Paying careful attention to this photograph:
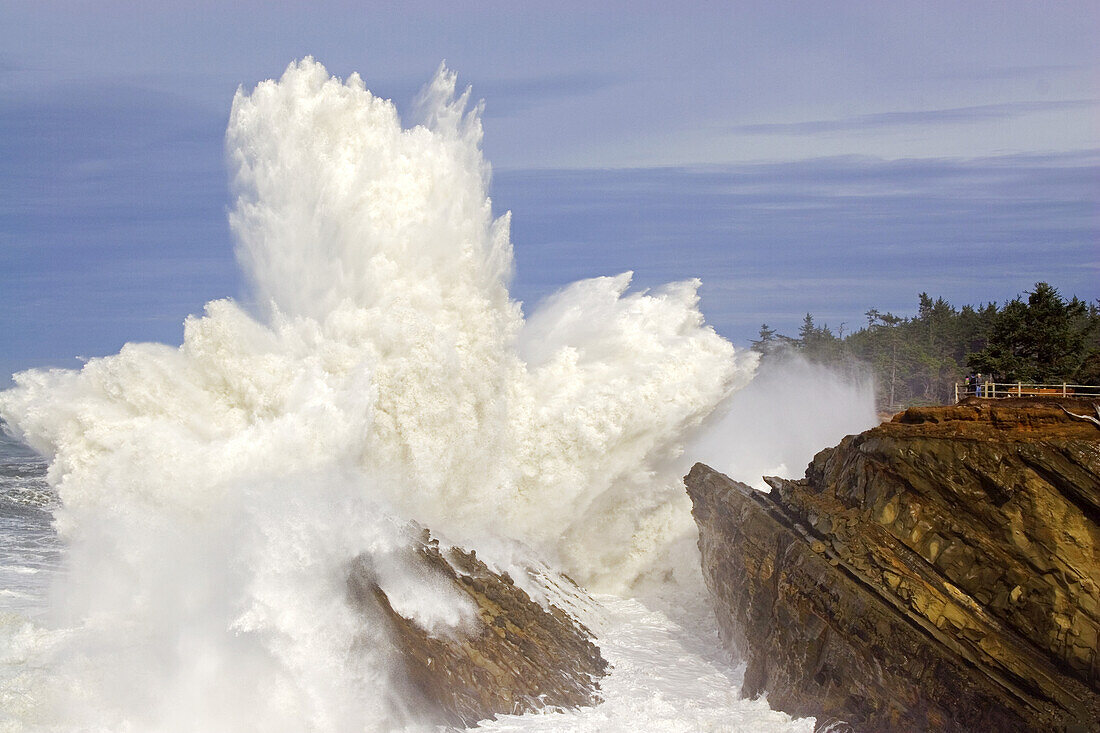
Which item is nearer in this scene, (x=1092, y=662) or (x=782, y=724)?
(x=1092, y=662)

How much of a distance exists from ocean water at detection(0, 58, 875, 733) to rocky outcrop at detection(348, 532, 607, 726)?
41cm

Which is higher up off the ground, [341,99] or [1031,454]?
[341,99]

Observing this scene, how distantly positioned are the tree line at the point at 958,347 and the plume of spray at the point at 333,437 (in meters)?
10.2

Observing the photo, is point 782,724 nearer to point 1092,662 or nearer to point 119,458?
point 1092,662

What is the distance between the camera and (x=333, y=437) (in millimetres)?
24156

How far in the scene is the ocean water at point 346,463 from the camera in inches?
816

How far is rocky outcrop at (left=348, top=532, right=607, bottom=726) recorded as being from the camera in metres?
21.1

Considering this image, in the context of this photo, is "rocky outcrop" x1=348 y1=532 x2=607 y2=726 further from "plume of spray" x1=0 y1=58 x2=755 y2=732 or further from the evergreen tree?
the evergreen tree

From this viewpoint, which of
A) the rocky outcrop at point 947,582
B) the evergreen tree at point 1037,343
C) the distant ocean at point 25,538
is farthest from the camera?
the evergreen tree at point 1037,343

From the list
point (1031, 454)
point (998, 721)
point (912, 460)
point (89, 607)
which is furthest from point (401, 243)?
point (998, 721)

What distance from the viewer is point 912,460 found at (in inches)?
817

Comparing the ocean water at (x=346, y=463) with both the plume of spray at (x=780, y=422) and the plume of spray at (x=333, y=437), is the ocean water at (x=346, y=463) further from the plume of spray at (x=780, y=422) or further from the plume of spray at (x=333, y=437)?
the plume of spray at (x=780, y=422)

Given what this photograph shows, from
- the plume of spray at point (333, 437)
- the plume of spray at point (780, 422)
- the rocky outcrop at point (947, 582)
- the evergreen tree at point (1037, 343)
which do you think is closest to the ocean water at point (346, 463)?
the plume of spray at point (333, 437)

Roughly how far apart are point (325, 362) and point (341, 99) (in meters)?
7.85
